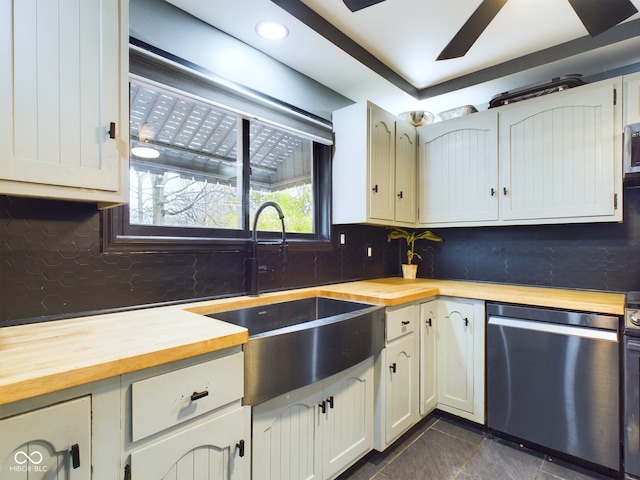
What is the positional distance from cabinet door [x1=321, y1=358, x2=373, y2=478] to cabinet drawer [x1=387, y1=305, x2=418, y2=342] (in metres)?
0.21

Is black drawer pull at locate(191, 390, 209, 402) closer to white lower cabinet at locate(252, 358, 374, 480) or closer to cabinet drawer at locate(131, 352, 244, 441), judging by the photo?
cabinet drawer at locate(131, 352, 244, 441)

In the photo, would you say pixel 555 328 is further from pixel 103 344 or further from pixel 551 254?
pixel 103 344

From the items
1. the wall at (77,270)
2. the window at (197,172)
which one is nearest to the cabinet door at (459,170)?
the window at (197,172)

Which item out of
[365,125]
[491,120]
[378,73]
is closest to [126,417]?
[365,125]

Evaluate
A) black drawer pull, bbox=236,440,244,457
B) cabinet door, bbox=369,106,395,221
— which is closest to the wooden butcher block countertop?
black drawer pull, bbox=236,440,244,457

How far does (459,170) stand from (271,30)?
5.42 feet

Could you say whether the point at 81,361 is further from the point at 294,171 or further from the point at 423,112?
the point at 423,112

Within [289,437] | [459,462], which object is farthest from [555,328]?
[289,437]

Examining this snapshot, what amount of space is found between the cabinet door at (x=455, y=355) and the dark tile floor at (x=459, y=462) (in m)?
0.21

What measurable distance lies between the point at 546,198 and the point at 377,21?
60.4 inches

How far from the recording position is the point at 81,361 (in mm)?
802

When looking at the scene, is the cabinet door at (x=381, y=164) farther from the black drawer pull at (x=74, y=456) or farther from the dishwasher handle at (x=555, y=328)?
the black drawer pull at (x=74, y=456)

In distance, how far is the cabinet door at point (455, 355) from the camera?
2.08 meters

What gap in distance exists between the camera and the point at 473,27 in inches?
55.7
